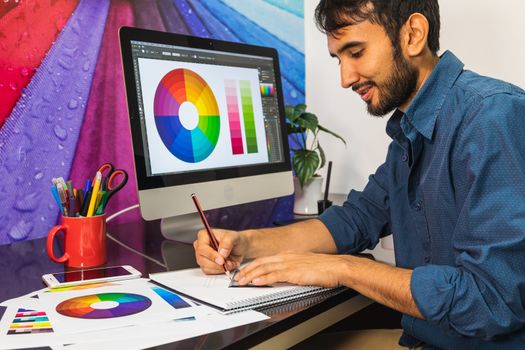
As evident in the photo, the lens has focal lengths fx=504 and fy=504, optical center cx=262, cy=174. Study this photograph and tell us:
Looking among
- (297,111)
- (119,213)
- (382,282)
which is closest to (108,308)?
(382,282)

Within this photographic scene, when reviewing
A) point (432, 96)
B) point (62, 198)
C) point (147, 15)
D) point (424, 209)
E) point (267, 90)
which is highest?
point (147, 15)

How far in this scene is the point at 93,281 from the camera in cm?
94

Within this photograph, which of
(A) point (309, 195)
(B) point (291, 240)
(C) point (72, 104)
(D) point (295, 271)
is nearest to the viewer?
(D) point (295, 271)

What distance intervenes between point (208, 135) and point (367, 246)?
493mm

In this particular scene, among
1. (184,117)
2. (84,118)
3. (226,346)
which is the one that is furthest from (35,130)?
(226,346)

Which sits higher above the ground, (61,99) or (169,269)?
(61,99)

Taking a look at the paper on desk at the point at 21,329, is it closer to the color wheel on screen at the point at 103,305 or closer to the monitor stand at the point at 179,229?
the color wheel on screen at the point at 103,305

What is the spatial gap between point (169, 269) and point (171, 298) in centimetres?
20

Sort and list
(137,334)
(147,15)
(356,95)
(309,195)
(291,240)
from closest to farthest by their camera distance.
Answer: (137,334), (291,240), (147,15), (309,195), (356,95)

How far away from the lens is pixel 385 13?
106cm

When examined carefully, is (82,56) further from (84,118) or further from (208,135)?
(208,135)

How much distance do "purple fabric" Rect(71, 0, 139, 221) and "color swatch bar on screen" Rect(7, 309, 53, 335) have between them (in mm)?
678

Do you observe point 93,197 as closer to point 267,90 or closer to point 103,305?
point 103,305

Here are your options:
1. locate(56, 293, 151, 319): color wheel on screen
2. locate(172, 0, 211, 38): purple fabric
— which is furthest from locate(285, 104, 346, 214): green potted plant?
locate(56, 293, 151, 319): color wheel on screen
